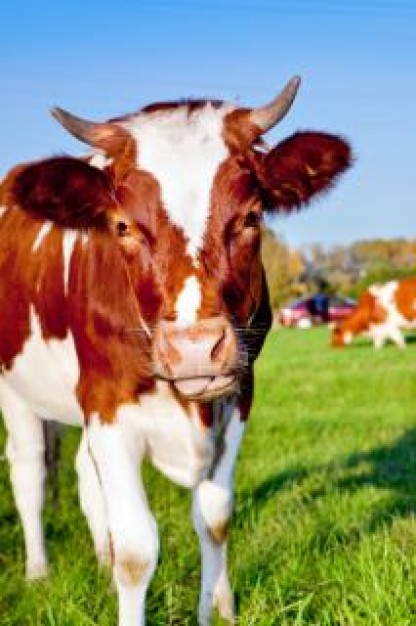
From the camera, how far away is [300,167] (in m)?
4.29

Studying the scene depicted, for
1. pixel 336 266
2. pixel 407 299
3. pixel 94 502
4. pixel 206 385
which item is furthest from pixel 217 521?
pixel 336 266

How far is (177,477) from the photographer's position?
450 cm

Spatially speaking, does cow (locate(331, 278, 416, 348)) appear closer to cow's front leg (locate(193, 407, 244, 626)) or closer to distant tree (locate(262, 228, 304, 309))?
cow's front leg (locate(193, 407, 244, 626))

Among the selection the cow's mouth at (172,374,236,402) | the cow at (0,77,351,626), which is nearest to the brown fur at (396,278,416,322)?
the cow at (0,77,351,626)

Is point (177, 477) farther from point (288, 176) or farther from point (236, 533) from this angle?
point (236, 533)

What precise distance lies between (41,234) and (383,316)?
1053 inches

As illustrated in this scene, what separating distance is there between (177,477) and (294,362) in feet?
60.4

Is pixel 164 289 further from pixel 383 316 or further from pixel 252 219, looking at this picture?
pixel 383 316

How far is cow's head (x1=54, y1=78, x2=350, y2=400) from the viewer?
364cm

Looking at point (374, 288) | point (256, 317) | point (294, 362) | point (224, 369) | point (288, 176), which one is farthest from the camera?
point (374, 288)

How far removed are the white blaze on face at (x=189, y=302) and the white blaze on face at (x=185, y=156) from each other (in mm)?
105

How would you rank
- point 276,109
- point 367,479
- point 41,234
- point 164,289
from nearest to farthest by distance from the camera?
point 164,289
point 276,109
point 41,234
point 367,479

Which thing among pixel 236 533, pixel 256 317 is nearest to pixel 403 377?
pixel 236 533

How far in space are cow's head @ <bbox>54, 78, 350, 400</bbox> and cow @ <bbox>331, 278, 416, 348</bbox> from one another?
26539mm
